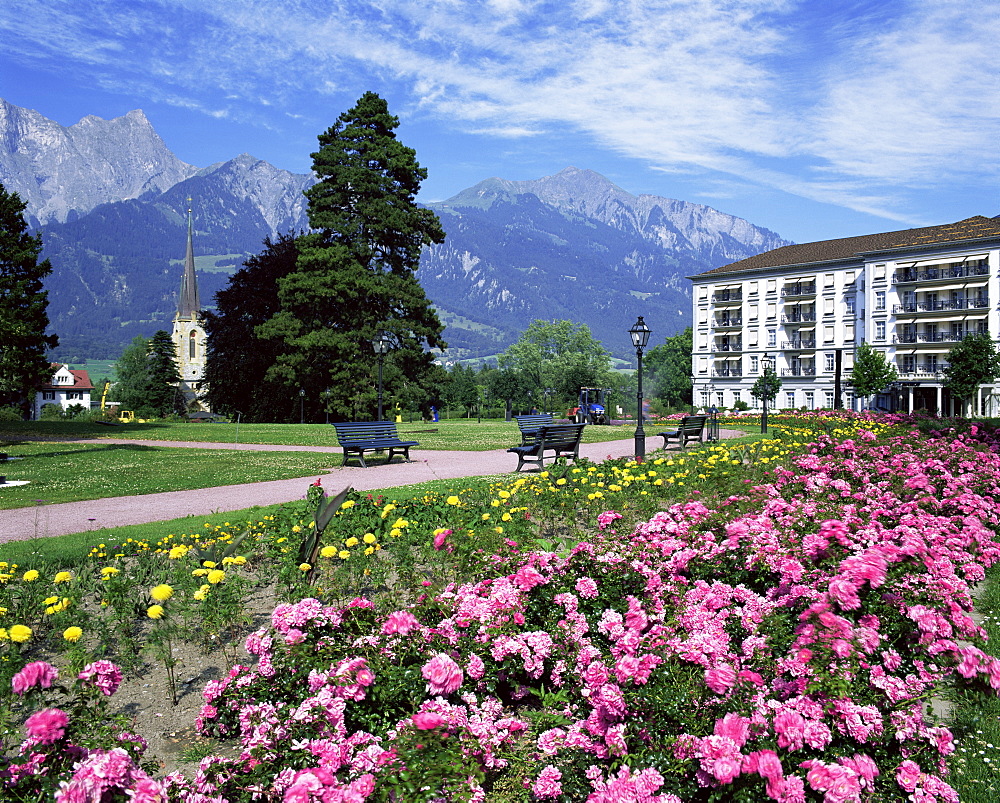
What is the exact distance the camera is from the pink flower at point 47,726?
1955mm

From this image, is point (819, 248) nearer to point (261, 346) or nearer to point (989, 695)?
point (261, 346)

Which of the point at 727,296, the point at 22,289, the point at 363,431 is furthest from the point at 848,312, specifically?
the point at 22,289

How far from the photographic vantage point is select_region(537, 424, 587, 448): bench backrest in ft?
43.0

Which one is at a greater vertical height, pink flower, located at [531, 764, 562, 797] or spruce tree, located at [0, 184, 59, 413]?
spruce tree, located at [0, 184, 59, 413]

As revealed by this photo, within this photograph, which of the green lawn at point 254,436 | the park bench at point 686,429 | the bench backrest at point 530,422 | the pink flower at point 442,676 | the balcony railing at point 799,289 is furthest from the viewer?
the balcony railing at point 799,289

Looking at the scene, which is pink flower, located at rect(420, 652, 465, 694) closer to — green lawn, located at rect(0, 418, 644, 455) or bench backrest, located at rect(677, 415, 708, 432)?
bench backrest, located at rect(677, 415, 708, 432)

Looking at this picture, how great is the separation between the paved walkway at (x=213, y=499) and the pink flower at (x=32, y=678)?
650cm

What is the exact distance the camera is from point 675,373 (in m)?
93.6

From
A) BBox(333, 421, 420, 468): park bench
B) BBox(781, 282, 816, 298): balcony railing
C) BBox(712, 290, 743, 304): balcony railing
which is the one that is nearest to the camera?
BBox(333, 421, 420, 468): park bench

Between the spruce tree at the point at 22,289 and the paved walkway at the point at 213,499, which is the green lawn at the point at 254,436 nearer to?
the spruce tree at the point at 22,289

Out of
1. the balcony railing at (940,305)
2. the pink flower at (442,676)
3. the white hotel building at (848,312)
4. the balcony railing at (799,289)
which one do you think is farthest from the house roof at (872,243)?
the pink flower at (442,676)

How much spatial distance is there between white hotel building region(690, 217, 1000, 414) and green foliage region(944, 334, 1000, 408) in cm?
821

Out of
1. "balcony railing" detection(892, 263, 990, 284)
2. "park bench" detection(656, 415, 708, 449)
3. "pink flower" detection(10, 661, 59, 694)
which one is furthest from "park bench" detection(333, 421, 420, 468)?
"balcony railing" detection(892, 263, 990, 284)

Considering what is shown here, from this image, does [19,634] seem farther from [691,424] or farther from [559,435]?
[691,424]
